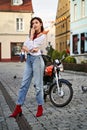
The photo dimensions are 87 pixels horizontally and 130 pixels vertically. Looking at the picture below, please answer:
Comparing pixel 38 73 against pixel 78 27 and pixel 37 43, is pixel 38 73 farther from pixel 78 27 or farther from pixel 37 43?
pixel 78 27

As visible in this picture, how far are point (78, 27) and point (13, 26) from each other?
19.0 m

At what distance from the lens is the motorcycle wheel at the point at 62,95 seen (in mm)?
10227

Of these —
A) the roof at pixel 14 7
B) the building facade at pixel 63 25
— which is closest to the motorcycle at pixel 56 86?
the building facade at pixel 63 25

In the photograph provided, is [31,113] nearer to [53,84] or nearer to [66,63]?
[53,84]

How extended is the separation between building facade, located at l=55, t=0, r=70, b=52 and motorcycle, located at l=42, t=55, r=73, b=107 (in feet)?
142

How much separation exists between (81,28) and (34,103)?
3377 centimetres

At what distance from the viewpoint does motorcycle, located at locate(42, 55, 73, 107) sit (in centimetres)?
1026

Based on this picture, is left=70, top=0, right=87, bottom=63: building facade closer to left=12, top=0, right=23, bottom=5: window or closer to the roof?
the roof

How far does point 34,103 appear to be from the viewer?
1107cm

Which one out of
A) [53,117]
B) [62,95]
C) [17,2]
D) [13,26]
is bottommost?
[53,117]

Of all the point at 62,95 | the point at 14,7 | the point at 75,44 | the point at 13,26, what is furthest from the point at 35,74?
the point at 14,7

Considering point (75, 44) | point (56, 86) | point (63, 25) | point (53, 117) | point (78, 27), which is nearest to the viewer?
point (53, 117)

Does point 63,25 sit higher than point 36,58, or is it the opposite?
point 63,25

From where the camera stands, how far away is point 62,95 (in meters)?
10.3
